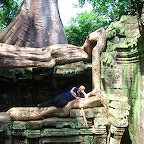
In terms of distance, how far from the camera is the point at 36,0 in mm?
7531

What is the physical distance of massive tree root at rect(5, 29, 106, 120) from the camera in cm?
417

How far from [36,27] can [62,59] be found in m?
2.38

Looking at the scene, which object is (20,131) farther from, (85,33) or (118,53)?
(85,33)

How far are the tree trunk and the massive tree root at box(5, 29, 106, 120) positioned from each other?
159 centimetres

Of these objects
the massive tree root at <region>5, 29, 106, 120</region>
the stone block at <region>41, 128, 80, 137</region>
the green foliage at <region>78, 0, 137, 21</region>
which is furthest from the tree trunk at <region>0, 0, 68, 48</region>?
the green foliage at <region>78, 0, 137, 21</region>

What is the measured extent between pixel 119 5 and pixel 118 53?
25.7ft

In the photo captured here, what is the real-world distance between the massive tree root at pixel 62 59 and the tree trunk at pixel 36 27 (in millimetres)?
1594

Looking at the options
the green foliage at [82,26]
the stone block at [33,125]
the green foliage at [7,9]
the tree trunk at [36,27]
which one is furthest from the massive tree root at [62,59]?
the green foliage at [82,26]

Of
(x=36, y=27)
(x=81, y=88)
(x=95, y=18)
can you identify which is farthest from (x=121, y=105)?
(x=95, y=18)

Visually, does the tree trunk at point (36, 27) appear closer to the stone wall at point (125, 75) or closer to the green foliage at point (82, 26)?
the stone wall at point (125, 75)

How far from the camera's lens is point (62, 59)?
520cm

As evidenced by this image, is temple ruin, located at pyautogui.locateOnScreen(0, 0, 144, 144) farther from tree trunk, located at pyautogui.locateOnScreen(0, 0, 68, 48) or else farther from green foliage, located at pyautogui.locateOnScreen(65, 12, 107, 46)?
green foliage, located at pyautogui.locateOnScreen(65, 12, 107, 46)

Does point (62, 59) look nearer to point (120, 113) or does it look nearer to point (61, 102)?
point (61, 102)

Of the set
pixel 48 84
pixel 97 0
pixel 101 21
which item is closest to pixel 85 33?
pixel 101 21
